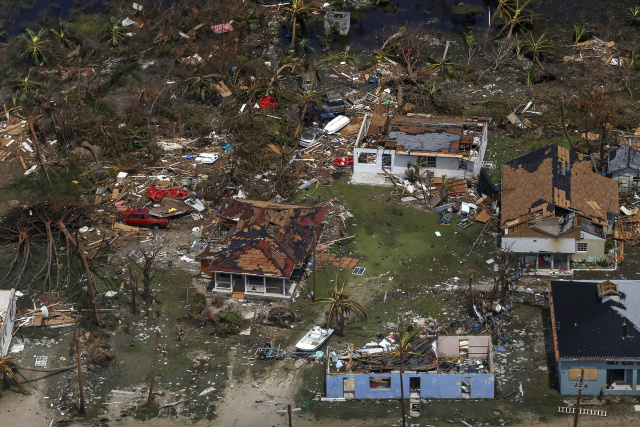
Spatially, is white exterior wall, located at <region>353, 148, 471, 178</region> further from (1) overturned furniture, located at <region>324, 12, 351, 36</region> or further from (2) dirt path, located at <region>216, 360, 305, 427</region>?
(1) overturned furniture, located at <region>324, 12, 351, 36</region>

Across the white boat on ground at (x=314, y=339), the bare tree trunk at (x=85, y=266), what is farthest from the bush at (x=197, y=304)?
the white boat on ground at (x=314, y=339)

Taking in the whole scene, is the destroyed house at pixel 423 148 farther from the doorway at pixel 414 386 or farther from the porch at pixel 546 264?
the doorway at pixel 414 386

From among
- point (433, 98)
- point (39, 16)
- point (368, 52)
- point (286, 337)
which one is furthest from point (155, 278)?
point (39, 16)

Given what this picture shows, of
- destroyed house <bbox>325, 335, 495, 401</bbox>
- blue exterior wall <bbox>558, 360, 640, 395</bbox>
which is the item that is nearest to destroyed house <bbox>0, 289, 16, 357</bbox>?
destroyed house <bbox>325, 335, 495, 401</bbox>

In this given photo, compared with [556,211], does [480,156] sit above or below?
above

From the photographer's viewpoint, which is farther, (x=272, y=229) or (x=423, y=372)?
(x=272, y=229)

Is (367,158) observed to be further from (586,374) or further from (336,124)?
(586,374)

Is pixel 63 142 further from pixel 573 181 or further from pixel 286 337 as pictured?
→ pixel 573 181

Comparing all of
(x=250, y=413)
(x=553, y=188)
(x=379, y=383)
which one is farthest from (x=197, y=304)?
(x=553, y=188)
